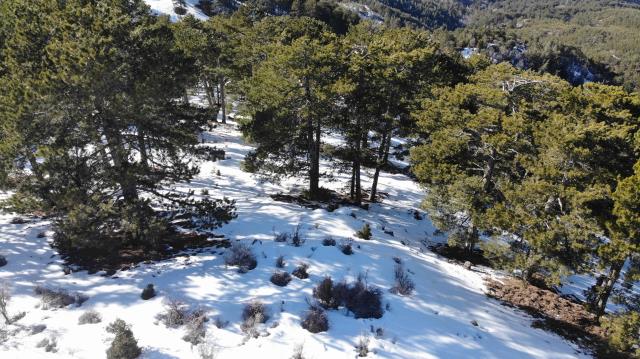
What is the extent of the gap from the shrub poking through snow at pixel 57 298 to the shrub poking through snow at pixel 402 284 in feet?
29.0

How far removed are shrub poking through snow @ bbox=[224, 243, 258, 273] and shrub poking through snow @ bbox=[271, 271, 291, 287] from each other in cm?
102

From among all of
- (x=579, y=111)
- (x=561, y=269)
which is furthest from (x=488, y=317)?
(x=579, y=111)

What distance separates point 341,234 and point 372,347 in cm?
640

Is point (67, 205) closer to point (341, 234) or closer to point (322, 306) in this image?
point (322, 306)

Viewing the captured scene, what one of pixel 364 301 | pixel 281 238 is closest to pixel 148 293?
pixel 281 238

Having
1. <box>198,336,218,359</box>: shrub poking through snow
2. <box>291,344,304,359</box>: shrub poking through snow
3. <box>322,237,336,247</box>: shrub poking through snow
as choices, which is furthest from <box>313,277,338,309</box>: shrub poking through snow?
<box>198,336,218,359</box>: shrub poking through snow

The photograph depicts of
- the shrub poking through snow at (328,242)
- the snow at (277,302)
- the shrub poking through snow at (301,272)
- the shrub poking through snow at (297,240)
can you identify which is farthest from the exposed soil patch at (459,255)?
the shrub poking through snow at (301,272)

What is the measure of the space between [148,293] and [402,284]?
7.37 m

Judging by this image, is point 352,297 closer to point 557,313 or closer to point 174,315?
point 174,315

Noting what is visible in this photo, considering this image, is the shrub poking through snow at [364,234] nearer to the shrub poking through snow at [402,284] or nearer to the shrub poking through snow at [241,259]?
the shrub poking through snow at [402,284]

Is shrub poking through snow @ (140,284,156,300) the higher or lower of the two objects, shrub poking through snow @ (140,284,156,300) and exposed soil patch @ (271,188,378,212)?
the lower

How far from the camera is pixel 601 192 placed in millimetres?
12508

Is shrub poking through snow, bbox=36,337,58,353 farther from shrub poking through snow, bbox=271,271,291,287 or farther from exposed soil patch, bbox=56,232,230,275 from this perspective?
shrub poking through snow, bbox=271,271,291,287

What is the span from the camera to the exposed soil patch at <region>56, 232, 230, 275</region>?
12.6 metres
